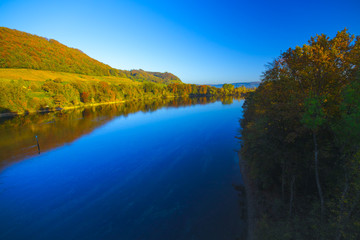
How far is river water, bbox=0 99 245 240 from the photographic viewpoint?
13438 mm

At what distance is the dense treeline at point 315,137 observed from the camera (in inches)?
287

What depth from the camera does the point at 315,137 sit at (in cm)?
934

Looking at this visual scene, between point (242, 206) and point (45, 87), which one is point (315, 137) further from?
point (45, 87)

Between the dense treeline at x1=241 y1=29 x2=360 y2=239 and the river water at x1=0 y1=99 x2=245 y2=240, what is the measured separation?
15.2ft

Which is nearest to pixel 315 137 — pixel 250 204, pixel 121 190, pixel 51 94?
pixel 250 204

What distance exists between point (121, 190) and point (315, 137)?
65.6 ft

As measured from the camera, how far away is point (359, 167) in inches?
266

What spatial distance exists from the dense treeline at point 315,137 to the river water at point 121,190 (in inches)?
182

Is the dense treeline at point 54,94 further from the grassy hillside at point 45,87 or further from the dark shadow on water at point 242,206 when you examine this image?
the dark shadow on water at point 242,206

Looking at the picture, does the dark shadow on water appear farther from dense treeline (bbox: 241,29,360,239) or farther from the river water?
dense treeline (bbox: 241,29,360,239)

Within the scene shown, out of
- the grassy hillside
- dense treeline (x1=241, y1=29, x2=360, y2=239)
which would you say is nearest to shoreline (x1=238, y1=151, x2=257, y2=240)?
dense treeline (x1=241, y1=29, x2=360, y2=239)

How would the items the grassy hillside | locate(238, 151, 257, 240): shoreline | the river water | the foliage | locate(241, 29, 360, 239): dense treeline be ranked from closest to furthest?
locate(241, 29, 360, 239): dense treeline
locate(238, 151, 257, 240): shoreline
the river water
the foliage
the grassy hillside

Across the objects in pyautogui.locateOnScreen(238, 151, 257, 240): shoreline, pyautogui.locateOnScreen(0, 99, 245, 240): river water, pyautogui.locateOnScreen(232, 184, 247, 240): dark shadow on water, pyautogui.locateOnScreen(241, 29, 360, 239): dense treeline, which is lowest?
pyautogui.locateOnScreen(0, 99, 245, 240): river water

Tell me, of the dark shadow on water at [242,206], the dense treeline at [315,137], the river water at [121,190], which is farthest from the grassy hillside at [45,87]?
the dense treeline at [315,137]
